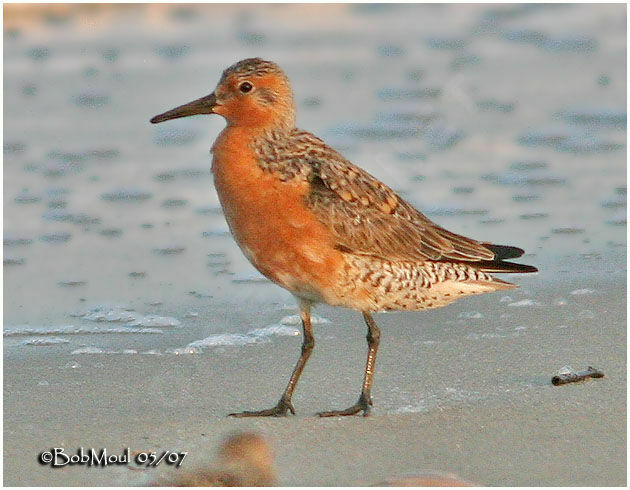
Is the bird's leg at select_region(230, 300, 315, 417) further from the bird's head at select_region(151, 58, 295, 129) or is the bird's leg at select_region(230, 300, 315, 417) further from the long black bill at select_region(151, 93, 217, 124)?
the long black bill at select_region(151, 93, 217, 124)

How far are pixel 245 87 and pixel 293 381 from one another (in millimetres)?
1533

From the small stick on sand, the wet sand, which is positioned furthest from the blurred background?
the small stick on sand

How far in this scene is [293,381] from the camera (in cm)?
600

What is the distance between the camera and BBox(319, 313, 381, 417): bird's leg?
5.75m

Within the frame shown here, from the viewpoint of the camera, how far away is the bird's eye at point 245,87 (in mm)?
6391

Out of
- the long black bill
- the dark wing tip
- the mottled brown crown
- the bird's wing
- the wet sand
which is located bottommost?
the wet sand

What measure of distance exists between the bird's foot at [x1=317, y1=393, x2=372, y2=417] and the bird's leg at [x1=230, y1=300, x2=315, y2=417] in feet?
0.56

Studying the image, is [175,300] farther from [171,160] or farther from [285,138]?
[171,160]

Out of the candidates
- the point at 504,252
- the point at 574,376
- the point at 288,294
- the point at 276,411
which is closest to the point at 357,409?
the point at 276,411

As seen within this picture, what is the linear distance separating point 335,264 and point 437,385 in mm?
780

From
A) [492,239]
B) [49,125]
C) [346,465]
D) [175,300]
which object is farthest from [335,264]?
[49,125]

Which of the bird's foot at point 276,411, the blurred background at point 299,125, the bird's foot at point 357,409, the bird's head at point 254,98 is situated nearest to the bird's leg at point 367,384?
the bird's foot at point 357,409

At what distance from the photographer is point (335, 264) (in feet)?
19.7

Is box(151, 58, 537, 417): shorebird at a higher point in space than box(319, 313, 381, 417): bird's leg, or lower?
higher
